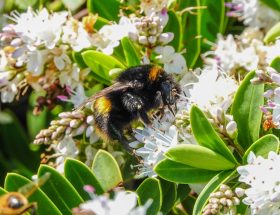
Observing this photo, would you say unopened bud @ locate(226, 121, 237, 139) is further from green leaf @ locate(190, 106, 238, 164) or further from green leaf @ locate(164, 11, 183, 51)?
green leaf @ locate(164, 11, 183, 51)

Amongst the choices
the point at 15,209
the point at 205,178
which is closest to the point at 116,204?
the point at 15,209

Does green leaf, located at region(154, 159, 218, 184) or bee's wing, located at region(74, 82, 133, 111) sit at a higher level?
bee's wing, located at region(74, 82, 133, 111)

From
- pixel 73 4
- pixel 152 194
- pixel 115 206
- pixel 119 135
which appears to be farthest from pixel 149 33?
pixel 115 206

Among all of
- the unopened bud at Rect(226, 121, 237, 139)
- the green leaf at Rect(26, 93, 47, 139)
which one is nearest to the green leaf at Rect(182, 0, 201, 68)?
the unopened bud at Rect(226, 121, 237, 139)

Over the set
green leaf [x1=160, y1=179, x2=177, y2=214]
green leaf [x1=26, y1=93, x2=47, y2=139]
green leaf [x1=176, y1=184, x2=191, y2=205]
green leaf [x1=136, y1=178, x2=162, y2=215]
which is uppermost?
green leaf [x1=136, y1=178, x2=162, y2=215]

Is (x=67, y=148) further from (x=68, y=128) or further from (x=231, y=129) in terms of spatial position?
(x=231, y=129)

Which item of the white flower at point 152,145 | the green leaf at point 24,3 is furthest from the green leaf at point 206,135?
the green leaf at point 24,3

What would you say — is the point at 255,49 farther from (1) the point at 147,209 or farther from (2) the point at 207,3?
(1) the point at 147,209

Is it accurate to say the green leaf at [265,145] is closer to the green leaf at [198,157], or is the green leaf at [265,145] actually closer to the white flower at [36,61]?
the green leaf at [198,157]
